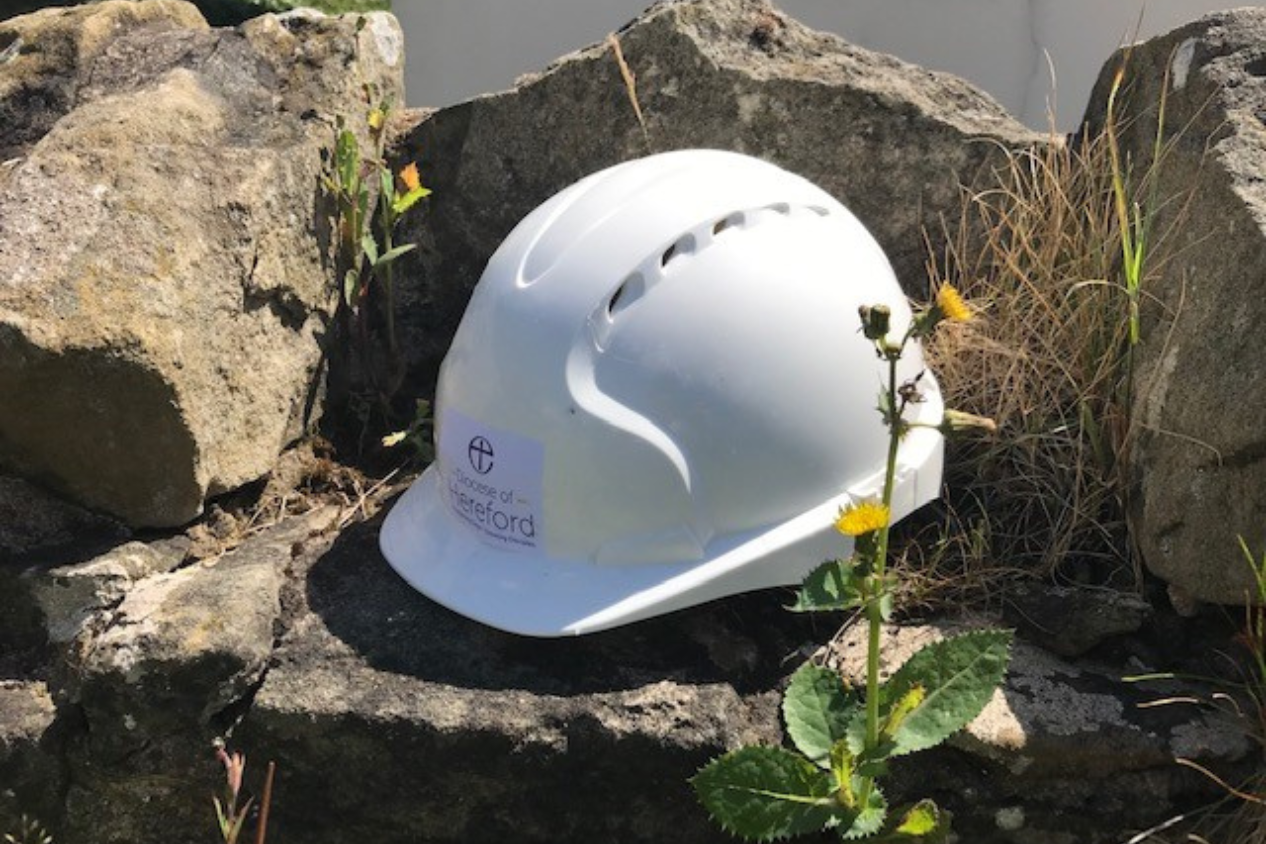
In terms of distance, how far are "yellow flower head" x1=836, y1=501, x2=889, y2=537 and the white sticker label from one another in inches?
20.6

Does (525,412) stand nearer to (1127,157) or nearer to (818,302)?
(818,302)

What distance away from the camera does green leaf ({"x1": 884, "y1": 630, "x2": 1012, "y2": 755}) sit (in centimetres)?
190

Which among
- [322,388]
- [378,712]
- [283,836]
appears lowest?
[283,836]

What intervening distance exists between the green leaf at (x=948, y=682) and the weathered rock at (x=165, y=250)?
1069 millimetres

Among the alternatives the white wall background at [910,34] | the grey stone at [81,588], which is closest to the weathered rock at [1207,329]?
the grey stone at [81,588]

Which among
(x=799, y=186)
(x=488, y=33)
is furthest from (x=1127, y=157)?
(x=488, y=33)

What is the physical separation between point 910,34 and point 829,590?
323cm

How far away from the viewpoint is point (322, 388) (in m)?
2.63

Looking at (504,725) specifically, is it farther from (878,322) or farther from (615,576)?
(878,322)

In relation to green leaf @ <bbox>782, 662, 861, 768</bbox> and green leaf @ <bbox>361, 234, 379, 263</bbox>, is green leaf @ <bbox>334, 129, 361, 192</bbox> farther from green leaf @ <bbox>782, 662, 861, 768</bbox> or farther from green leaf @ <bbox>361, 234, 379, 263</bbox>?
green leaf @ <bbox>782, 662, 861, 768</bbox>

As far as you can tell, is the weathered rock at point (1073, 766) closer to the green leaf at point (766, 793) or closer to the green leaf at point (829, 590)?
the green leaf at point (766, 793)

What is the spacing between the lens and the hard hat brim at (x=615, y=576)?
2047mm

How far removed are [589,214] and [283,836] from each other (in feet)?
3.10

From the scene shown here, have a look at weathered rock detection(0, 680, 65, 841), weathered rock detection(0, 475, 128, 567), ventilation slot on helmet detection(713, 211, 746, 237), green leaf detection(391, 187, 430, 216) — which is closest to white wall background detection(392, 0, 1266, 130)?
green leaf detection(391, 187, 430, 216)
